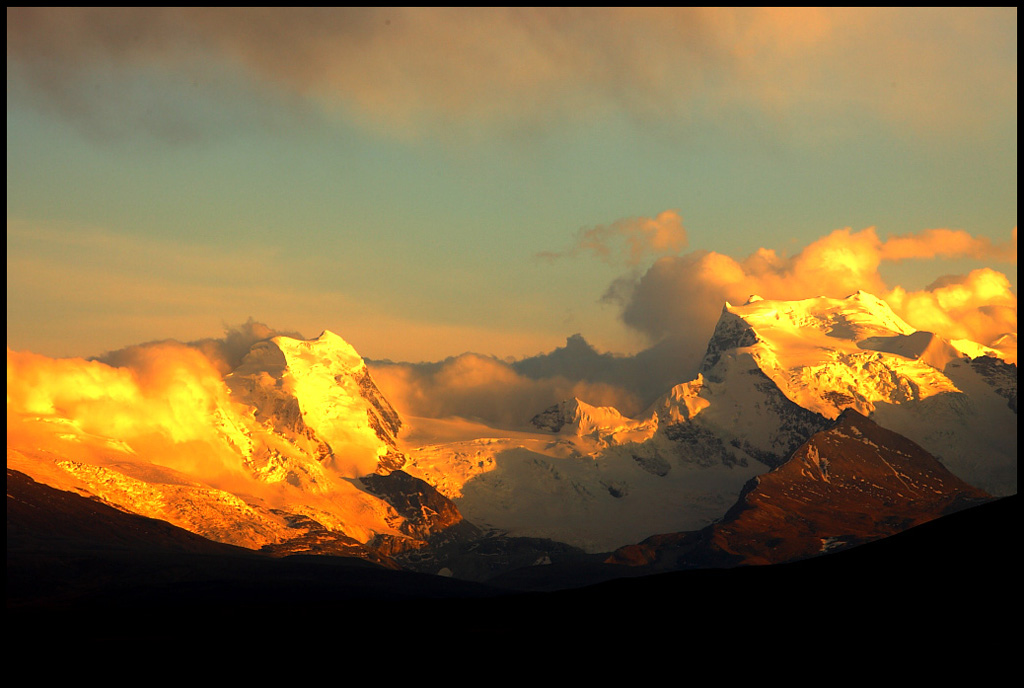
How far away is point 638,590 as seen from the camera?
190 m

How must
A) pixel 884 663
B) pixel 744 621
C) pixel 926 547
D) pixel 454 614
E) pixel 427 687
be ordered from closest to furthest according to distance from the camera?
pixel 884 663
pixel 427 687
pixel 744 621
pixel 926 547
pixel 454 614

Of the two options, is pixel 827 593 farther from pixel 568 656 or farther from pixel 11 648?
pixel 11 648

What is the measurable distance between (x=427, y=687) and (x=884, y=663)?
46003 mm

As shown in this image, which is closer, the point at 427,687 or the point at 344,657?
the point at 427,687

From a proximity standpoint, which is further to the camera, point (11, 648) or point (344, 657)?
point (11, 648)

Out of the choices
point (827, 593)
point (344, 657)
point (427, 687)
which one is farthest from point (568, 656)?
point (827, 593)

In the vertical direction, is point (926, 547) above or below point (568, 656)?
above

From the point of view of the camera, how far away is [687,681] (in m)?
128

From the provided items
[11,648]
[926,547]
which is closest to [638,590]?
[926,547]

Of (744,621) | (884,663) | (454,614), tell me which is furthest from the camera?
(454,614)

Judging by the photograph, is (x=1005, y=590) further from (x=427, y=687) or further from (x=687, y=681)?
(x=427, y=687)

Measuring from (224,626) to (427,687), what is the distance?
69.8 metres

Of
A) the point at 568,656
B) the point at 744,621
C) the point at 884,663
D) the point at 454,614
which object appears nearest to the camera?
the point at 884,663

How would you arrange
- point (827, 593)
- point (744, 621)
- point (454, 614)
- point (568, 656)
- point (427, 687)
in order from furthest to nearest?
1. point (454, 614)
2. point (827, 593)
3. point (744, 621)
4. point (568, 656)
5. point (427, 687)
